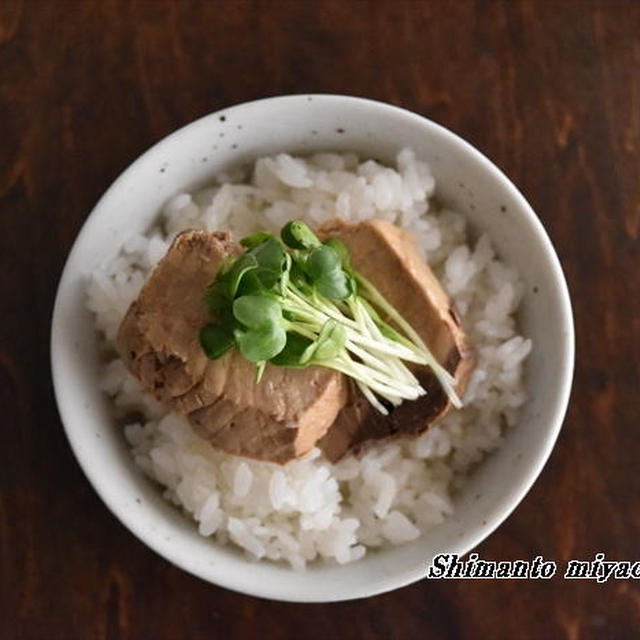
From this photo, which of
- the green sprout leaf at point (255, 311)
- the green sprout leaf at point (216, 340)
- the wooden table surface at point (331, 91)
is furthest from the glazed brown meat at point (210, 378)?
the wooden table surface at point (331, 91)

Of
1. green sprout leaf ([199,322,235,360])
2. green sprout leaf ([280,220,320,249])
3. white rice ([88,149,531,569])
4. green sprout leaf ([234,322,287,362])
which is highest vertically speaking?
green sprout leaf ([280,220,320,249])

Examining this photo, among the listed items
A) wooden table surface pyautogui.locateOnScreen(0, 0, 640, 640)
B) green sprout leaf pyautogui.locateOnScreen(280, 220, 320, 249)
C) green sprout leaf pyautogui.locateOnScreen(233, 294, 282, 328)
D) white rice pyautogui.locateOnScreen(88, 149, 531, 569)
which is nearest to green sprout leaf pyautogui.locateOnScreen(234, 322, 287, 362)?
green sprout leaf pyautogui.locateOnScreen(233, 294, 282, 328)

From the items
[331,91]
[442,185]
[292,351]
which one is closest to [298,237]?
[292,351]

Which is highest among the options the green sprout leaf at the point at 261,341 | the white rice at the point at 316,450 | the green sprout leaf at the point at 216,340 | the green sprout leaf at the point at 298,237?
the green sprout leaf at the point at 298,237

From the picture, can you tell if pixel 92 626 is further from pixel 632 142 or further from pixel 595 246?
pixel 632 142

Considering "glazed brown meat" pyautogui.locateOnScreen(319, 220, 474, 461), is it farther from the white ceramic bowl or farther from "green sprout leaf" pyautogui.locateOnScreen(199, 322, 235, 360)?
"green sprout leaf" pyautogui.locateOnScreen(199, 322, 235, 360)

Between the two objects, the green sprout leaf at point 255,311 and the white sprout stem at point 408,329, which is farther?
the white sprout stem at point 408,329

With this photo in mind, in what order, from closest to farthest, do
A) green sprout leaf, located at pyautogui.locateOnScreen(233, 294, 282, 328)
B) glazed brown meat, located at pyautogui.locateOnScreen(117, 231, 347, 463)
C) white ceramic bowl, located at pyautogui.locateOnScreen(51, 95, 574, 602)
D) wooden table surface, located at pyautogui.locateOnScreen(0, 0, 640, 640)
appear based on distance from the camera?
green sprout leaf, located at pyautogui.locateOnScreen(233, 294, 282, 328)
glazed brown meat, located at pyautogui.locateOnScreen(117, 231, 347, 463)
white ceramic bowl, located at pyautogui.locateOnScreen(51, 95, 574, 602)
wooden table surface, located at pyautogui.locateOnScreen(0, 0, 640, 640)

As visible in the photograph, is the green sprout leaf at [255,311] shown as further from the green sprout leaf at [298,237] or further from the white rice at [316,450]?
the white rice at [316,450]
